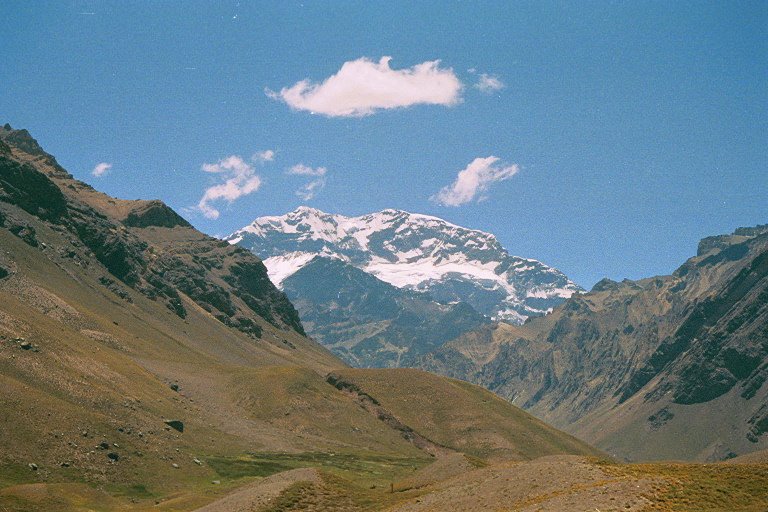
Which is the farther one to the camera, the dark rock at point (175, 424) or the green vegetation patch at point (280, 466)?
the dark rock at point (175, 424)

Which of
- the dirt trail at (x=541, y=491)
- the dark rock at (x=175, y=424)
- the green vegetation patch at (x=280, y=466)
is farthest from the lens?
the dark rock at (x=175, y=424)

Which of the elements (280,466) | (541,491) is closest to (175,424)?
(280,466)

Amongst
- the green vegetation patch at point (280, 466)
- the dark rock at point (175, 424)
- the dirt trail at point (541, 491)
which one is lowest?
the green vegetation patch at point (280, 466)

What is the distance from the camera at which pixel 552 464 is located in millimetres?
70062

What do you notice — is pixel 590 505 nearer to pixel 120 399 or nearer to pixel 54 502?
pixel 54 502

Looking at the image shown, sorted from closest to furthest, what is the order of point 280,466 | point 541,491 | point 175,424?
point 541,491 < point 280,466 < point 175,424

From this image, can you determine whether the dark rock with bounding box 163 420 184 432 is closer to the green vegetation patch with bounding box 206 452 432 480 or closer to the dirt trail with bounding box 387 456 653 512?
the green vegetation patch with bounding box 206 452 432 480

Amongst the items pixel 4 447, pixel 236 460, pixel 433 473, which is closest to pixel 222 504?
pixel 433 473

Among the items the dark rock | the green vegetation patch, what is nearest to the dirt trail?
the green vegetation patch

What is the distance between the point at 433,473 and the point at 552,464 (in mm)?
39121

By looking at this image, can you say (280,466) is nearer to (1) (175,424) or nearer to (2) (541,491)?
(1) (175,424)

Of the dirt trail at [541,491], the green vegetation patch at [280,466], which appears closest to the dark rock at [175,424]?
the green vegetation patch at [280,466]

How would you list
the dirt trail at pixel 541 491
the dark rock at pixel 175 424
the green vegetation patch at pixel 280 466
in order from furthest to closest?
1. the dark rock at pixel 175 424
2. the green vegetation patch at pixel 280 466
3. the dirt trail at pixel 541 491

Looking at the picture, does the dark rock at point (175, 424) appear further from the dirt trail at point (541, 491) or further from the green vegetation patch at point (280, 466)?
the dirt trail at point (541, 491)
